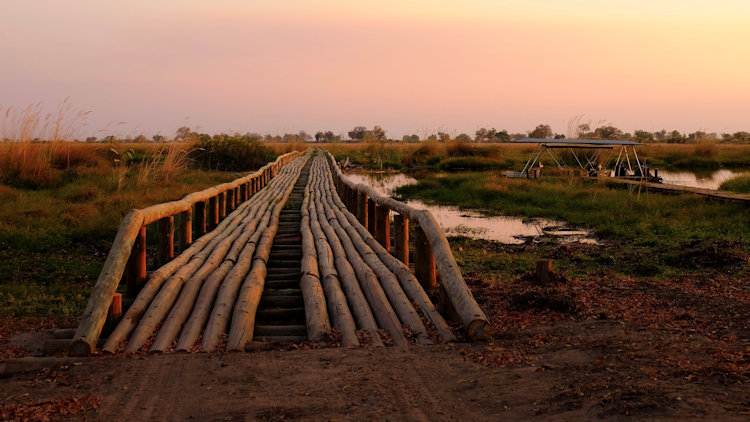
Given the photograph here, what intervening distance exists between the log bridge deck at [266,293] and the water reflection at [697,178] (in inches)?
672

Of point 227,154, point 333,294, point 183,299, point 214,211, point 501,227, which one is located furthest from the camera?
point 227,154

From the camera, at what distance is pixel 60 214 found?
31.1 ft

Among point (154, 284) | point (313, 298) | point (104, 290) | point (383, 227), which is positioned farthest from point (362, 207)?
point (104, 290)

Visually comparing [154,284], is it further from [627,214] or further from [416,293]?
[627,214]

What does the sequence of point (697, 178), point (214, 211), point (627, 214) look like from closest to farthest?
point (214, 211) → point (627, 214) → point (697, 178)

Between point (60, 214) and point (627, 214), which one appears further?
point (627, 214)

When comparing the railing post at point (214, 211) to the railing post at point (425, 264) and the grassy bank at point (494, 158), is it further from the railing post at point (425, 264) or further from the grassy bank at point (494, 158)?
the grassy bank at point (494, 158)

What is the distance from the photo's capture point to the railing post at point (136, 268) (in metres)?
4.99

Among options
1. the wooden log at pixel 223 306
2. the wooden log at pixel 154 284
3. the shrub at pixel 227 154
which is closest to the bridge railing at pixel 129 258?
the wooden log at pixel 154 284

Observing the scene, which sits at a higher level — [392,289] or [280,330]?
[392,289]

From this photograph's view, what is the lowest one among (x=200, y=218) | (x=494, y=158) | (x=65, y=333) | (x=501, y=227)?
(x=501, y=227)

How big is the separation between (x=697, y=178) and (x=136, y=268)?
23.2 metres

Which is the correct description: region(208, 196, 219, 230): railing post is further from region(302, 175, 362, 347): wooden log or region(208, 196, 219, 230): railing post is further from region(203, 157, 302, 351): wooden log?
region(203, 157, 302, 351): wooden log

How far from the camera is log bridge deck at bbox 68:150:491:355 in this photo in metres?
4.02
